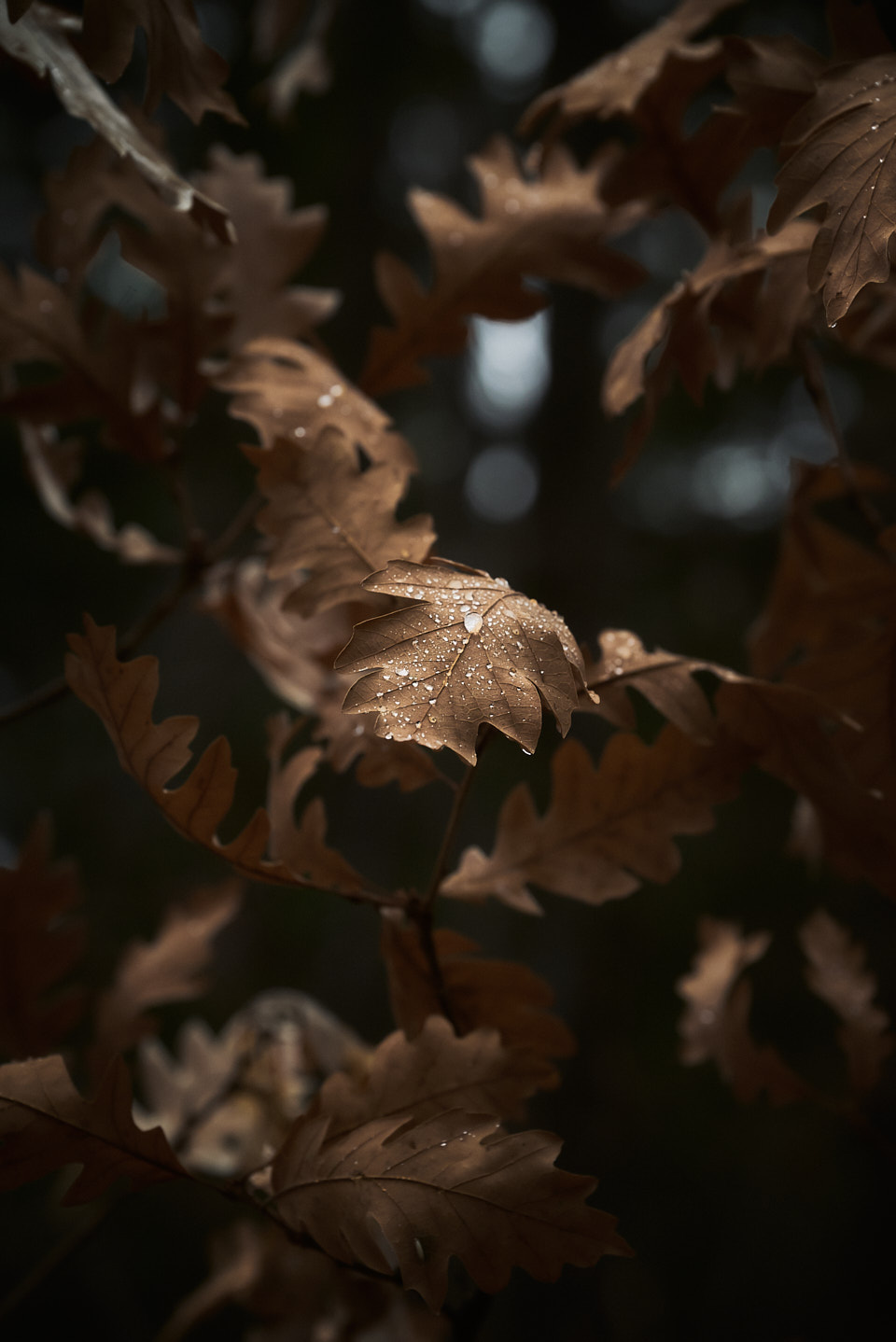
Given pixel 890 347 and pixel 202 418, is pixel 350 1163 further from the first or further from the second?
pixel 202 418

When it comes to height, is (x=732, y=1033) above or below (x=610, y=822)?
below

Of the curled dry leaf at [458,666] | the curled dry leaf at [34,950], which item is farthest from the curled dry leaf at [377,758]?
the curled dry leaf at [34,950]

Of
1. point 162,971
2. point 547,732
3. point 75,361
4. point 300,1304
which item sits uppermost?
point 75,361

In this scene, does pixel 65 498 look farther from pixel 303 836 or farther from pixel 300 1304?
pixel 300 1304

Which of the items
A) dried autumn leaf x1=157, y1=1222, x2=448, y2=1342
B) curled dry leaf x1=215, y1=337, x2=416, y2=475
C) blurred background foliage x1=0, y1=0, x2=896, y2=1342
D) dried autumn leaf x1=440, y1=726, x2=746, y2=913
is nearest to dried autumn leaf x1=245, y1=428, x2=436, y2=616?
curled dry leaf x1=215, y1=337, x2=416, y2=475

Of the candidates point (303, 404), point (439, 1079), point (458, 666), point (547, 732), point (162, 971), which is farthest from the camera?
point (547, 732)

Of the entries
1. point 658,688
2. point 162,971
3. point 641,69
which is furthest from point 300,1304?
point 641,69

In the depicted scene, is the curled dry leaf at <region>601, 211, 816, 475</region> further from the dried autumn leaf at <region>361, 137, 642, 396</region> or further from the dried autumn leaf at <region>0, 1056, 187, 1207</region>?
the dried autumn leaf at <region>0, 1056, 187, 1207</region>

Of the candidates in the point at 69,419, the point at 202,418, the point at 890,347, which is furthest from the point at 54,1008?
the point at 202,418
